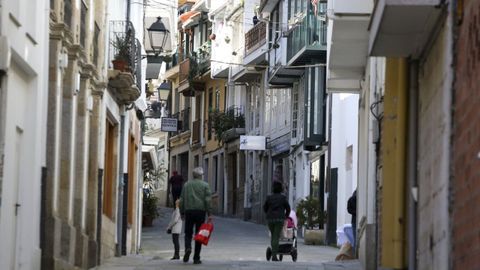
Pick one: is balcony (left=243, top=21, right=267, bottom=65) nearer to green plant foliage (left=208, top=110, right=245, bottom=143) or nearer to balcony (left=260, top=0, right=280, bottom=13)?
balcony (left=260, top=0, right=280, bottom=13)

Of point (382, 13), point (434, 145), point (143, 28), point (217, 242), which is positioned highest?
point (143, 28)

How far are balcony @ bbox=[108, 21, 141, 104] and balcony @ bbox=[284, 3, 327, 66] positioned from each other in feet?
42.2

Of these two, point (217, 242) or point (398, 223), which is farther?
point (217, 242)

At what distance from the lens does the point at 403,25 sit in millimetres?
→ 10891

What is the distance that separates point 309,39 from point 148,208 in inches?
273

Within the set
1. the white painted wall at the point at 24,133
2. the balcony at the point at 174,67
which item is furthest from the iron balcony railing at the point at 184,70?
the white painted wall at the point at 24,133

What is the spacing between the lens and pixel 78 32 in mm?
20219

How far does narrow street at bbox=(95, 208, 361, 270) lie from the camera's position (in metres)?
20.8

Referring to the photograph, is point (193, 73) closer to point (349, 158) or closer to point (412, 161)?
point (349, 158)

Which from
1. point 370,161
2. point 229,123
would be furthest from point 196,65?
point 370,161

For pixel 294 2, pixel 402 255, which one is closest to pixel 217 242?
pixel 294 2

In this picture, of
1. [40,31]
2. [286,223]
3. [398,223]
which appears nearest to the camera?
[398,223]

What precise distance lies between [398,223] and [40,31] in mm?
5891

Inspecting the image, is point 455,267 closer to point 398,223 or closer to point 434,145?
point 434,145
